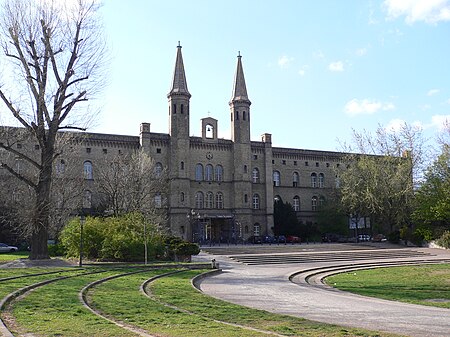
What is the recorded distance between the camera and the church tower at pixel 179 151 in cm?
5934

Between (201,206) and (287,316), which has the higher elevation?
(201,206)

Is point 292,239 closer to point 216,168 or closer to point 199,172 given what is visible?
point 216,168

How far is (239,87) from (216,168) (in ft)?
36.0

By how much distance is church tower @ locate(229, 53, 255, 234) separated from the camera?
6356 centimetres

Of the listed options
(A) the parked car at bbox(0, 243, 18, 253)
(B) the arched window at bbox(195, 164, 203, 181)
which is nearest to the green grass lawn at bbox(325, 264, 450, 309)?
(A) the parked car at bbox(0, 243, 18, 253)

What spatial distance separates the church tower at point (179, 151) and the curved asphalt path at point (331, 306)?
36.2m

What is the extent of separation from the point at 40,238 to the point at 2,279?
10.8 metres

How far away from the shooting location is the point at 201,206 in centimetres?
6300

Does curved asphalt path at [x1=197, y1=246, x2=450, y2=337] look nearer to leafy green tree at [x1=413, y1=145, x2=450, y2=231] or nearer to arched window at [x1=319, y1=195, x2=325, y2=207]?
leafy green tree at [x1=413, y1=145, x2=450, y2=231]

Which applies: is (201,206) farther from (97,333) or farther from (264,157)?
(97,333)

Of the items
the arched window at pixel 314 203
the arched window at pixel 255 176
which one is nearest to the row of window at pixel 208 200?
the arched window at pixel 255 176

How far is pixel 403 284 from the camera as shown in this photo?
21438 mm

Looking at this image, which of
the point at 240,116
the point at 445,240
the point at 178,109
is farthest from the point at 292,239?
the point at 178,109

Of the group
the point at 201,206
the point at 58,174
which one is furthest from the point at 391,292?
the point at 201,206
